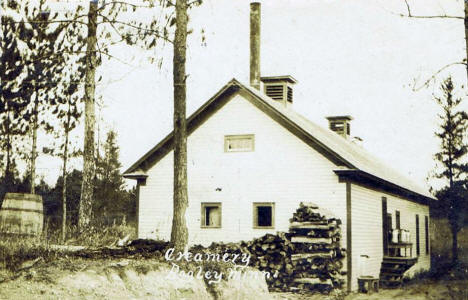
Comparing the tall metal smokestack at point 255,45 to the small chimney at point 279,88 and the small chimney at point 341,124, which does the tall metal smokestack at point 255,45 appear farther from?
the small chimney at point 341,124

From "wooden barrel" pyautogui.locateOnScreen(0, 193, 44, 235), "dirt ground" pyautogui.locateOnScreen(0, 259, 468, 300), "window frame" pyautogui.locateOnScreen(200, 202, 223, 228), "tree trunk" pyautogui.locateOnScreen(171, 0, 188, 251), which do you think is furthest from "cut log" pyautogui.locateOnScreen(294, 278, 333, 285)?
"wooden barrel" pyautogui.locateOnScreen(0, 193, 44, 235)

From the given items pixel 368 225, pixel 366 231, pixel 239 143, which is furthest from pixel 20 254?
pixel 368 225

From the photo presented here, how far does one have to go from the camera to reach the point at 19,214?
55.1 feet

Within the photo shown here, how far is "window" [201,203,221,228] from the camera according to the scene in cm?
1891

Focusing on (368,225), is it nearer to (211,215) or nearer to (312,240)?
(312,240)

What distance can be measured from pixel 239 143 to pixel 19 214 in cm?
723

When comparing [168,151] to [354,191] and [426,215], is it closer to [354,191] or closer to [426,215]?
[354,191]

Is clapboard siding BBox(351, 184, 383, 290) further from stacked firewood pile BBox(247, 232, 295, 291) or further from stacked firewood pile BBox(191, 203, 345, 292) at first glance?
stacked firewood pile BBox(247, 232, 295, 291)

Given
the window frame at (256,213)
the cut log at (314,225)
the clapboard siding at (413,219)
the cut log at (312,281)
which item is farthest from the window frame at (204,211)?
the clapboard siding at (413,219)

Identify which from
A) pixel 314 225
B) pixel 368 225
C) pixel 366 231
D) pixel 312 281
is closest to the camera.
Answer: pixel 312 281

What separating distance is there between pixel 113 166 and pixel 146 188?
31.6m

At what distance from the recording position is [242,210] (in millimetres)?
18531

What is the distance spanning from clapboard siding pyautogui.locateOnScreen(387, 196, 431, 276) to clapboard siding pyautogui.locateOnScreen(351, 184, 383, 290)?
2113mm

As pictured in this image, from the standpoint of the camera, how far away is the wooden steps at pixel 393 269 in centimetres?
2000
